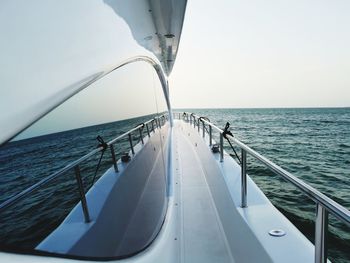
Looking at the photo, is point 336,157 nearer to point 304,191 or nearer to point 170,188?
point 170,188

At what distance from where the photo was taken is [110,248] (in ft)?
3.86

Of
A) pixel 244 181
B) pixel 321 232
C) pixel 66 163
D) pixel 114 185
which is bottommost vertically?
pixel 244 181

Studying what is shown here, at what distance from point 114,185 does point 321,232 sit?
1016 millimetres

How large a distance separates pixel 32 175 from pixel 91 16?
30.6 inches

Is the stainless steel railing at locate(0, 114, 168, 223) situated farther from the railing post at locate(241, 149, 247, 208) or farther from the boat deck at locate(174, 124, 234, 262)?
the boat deck at locate(174, 124, 234, 262)

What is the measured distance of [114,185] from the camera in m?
1.26

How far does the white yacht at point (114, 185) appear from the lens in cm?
62

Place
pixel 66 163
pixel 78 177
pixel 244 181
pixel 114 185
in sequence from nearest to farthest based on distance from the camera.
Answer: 1. pixel 66 163
2. pixel 78 177
3. pixel 114 185
4. pixel 244 181

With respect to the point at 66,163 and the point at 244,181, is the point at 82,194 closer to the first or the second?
the point at 66,163

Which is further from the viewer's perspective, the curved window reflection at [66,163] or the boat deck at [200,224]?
the boat deck at [200,224]

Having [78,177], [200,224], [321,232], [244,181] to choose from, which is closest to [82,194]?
[78,177]

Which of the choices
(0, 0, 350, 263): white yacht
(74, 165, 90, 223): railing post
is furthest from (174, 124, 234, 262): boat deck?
(74, 165, 90, 223): railing post

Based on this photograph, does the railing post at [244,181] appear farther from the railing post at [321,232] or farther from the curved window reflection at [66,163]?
the railing post at [321,232]

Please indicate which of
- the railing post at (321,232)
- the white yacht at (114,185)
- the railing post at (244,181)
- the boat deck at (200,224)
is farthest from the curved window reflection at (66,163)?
the railing post at (321,232)
